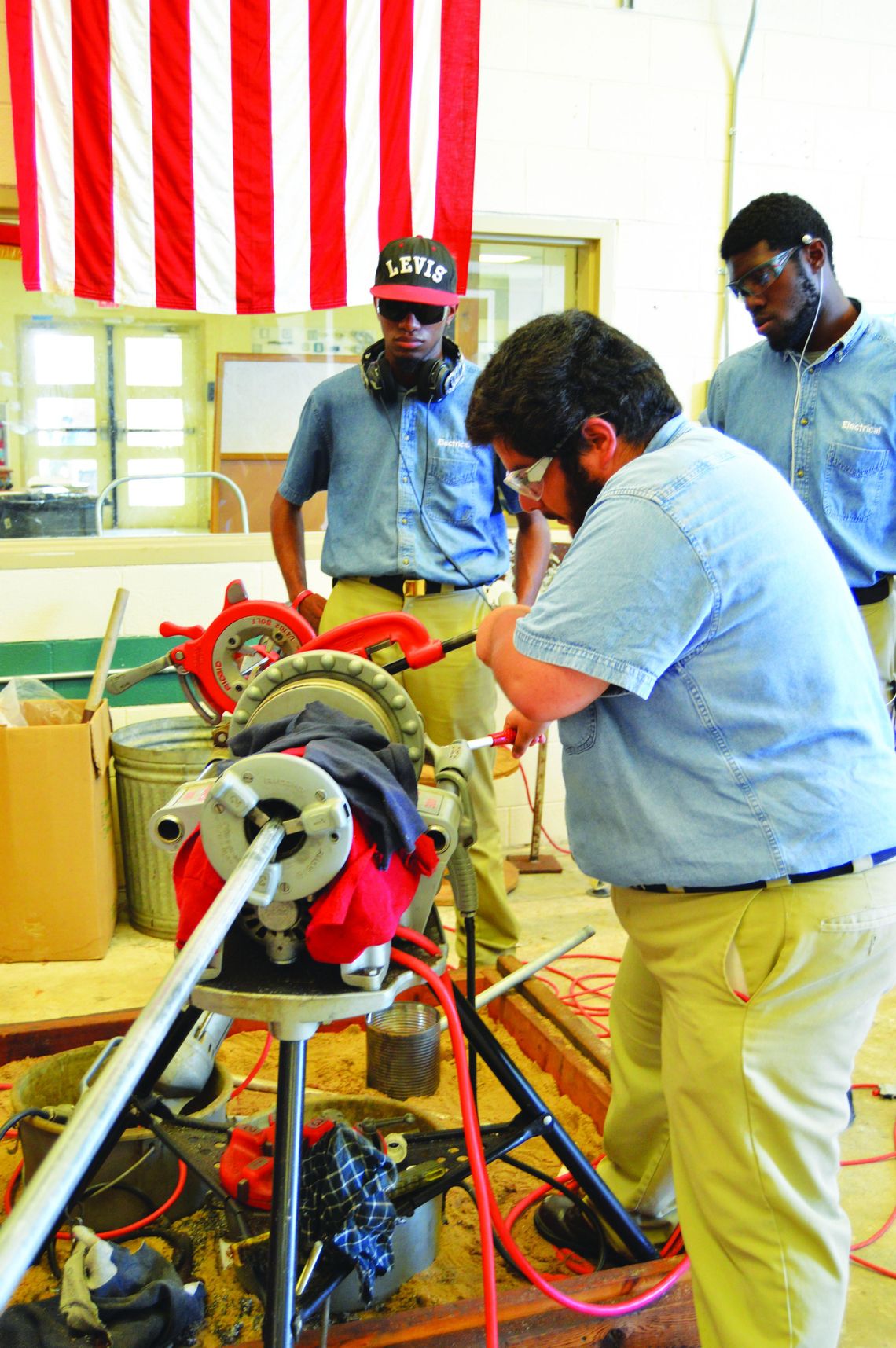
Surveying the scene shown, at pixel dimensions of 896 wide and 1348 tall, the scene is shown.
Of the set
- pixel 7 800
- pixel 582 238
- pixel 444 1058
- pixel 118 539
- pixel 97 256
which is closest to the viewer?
pixel 444 1058

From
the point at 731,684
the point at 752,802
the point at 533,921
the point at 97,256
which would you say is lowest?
the point at 533,921

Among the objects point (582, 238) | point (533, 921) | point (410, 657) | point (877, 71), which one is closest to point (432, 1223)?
point (410, 657)

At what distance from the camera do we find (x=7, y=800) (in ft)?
9.99

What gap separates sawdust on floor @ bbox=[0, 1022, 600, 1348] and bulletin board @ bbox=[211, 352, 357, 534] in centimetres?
184

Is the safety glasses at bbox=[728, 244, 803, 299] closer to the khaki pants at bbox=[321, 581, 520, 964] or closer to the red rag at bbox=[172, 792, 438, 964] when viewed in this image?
the khaki pants at bbox=[321, 581, 520, 964]

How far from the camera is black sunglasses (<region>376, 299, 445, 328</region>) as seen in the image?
2.65 m

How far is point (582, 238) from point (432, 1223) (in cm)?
317

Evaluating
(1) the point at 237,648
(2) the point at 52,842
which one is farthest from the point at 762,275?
(2) the point at 52,842

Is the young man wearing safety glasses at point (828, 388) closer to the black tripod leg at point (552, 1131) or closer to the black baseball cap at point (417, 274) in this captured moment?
the black baseball cap at point (417, 274)

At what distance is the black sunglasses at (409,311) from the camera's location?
8.69 feet

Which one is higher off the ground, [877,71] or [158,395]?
[877,71]

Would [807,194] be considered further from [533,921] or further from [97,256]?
[533,921]

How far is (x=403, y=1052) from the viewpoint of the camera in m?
2.29

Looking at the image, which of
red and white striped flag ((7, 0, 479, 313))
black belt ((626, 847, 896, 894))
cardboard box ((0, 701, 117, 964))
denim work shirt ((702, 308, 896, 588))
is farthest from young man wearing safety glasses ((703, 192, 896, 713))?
cardboard box ((0, 701, 117, 964))
